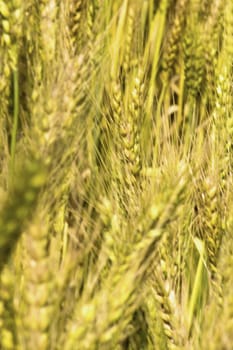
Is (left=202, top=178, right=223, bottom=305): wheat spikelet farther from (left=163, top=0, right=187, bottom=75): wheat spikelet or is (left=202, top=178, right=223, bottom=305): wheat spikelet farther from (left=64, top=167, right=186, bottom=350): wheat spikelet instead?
(left=163, top=0, right=187, bottom=75): wheat spikelet

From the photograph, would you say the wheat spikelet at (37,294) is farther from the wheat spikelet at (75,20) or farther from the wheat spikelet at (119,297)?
the wheat spikelet at (75,20)

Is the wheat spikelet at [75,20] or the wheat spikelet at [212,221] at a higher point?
the wheat spikelet at [75,20]

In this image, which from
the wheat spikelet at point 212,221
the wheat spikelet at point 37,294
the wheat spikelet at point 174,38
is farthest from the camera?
the wheat spikelet at point 174,38

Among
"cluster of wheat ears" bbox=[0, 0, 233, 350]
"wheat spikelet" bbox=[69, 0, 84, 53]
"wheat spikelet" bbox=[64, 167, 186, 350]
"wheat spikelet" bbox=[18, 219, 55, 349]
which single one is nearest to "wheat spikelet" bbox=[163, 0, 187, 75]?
"cluster of wheat ears" bbox=[0, 0, 233, 350]

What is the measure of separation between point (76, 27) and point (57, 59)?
0.54 feet

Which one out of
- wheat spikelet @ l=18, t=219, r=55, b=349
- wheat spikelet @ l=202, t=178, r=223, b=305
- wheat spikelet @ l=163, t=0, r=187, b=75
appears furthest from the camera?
wheat spikelet @ l=163, t=0, r=187, b=75

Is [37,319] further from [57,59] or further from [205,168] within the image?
[205,168]

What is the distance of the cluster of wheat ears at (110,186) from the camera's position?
701mm

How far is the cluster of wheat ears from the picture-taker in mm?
701

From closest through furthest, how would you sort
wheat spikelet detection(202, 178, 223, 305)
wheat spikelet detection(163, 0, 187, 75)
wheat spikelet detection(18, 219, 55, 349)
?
wheat spikelet detection(18, 219, 55, 349) < wheat spikelet detection(202, 178, 223, 305) < wheat spikelet detection(163, 0, 187, 75)

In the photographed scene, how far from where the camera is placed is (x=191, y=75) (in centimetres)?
137

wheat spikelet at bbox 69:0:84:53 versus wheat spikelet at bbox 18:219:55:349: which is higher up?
wheat spikelet at bbox 69:0:84:53

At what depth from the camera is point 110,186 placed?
40.7 inches

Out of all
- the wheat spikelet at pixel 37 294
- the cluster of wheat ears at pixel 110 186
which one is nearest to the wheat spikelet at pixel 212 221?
the cluster of wheat ears at pixel 110 186
